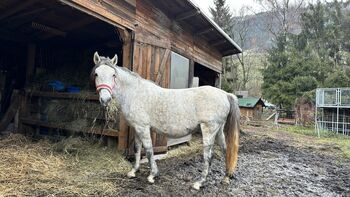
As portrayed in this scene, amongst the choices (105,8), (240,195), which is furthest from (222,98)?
(105,8)

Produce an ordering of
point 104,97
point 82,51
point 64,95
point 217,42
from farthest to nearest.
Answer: point 217,42, point 82,51, point 64,95, point 104,97

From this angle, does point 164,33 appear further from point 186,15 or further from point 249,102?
point 249,102

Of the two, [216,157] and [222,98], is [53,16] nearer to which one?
[222,98]

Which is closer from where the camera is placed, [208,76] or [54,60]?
[54,60]

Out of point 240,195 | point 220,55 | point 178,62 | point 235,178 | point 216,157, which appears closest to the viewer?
point 240,195

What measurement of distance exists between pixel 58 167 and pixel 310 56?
863 inches

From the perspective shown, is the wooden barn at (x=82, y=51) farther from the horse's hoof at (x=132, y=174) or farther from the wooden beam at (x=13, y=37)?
the horse's hoof at (x=132, y=174)

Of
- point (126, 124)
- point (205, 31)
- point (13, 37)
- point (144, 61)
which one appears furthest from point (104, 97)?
point (205, 31)

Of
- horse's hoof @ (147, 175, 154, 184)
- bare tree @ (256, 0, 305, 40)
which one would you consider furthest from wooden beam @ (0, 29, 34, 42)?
bare tree @ (256, 0, 305, 40)

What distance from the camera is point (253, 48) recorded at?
93.4ft

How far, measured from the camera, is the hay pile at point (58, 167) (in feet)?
9.76

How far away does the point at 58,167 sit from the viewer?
371 cm

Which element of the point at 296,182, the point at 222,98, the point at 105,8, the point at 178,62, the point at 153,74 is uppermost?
the point at 105,8

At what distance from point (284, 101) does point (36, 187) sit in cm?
1910
